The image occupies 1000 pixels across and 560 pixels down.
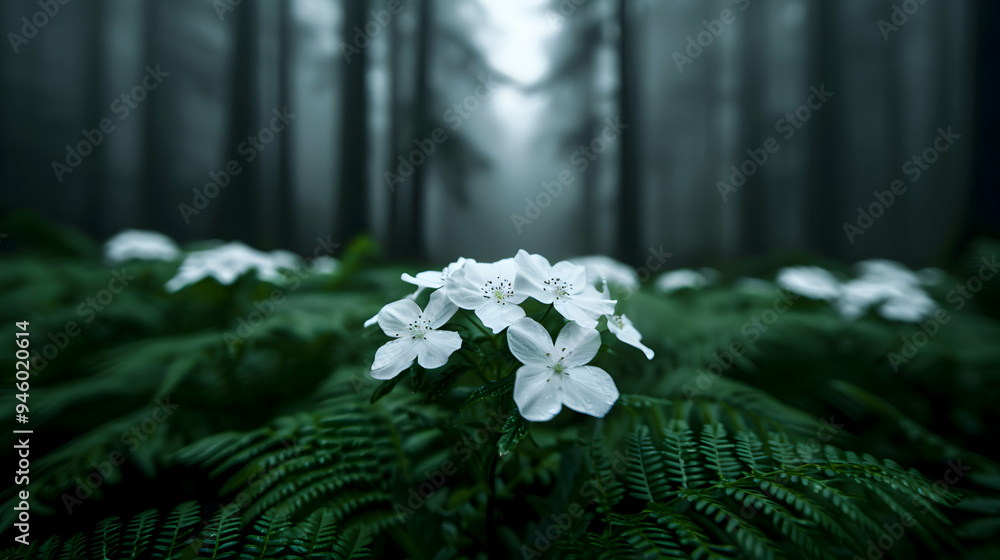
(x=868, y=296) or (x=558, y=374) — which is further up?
(x=558, y=374)

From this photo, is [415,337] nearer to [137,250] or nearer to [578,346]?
[578,346]

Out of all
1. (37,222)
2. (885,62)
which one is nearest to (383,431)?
(37,222)

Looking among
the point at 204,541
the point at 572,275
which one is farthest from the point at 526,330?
the point at 204,541

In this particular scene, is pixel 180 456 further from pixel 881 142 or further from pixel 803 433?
pixel 881 142

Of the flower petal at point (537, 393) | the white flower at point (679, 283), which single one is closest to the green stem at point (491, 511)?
the flower petal at point (537, 393)

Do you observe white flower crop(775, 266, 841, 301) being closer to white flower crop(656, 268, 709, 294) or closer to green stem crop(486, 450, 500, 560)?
white flower crop(656, 268, 709, 294)

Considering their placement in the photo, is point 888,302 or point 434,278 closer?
point 434,278
